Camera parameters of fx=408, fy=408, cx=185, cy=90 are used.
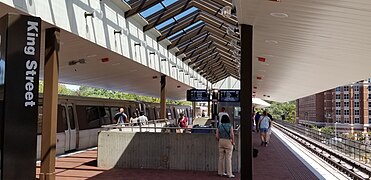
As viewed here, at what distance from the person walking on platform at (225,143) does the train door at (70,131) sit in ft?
23.1

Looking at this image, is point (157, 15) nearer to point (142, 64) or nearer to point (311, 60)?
point (142, 64)

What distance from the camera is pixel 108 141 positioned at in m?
11.2

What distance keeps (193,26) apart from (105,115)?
6.01m

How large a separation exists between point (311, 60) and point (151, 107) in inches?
746

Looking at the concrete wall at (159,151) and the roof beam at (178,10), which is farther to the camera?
the roof beam at (178,10)

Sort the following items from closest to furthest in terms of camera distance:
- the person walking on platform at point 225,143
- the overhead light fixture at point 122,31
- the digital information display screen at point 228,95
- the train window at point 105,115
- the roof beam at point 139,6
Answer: the person walking on platform at point 225,143
the overhead light fixture at point 122,31
the roof beam at point 139,6
the train window at point 105,115
the digital information display screen at point 228,95

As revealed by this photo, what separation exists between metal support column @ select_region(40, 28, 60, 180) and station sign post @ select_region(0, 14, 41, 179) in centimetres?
566

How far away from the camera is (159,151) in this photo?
36.1 ft

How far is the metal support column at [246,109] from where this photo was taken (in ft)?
28.6

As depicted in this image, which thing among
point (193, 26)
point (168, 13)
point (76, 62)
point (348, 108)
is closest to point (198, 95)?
point (193, 26)

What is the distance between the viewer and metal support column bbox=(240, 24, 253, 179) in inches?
343

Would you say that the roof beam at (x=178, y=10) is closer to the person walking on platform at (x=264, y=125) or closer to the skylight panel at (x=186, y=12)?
the skylight panel at (x=186, y=12)

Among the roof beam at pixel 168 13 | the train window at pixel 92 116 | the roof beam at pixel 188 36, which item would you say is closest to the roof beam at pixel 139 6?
the roof beam at pixel 168 13

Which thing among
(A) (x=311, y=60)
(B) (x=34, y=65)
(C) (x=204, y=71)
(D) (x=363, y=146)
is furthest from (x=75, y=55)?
(C) (x=204, y=71)
